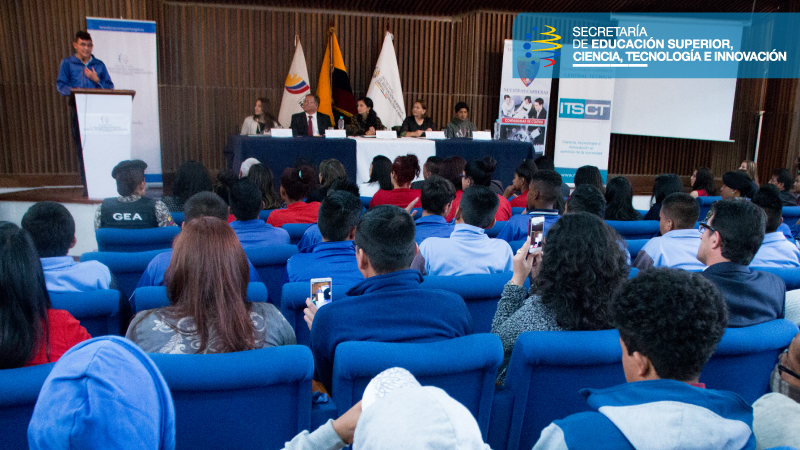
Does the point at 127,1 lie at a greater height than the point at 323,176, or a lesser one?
greater

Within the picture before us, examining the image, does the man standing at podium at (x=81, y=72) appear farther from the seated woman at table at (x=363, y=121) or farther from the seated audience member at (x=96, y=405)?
the seated audience member at (x=96, y=405)

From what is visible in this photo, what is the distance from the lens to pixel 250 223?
9.62ft

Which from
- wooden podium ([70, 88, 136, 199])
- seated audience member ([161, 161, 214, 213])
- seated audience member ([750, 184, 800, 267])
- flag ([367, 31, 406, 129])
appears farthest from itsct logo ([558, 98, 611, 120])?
seated audience member ([161, 161, 214, 213])

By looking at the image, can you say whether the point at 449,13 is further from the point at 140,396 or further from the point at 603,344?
the point at 140,396

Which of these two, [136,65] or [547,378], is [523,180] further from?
[136,65]

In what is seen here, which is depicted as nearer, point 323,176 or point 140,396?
point 140,396

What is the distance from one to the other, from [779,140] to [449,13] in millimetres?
5859

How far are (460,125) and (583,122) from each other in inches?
89.9

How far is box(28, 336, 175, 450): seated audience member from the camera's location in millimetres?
629

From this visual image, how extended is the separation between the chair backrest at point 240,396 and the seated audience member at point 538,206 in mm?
2011

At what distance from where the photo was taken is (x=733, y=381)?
164 centimetres

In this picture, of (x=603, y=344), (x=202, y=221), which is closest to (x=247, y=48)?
Result: (x=202, y=221)

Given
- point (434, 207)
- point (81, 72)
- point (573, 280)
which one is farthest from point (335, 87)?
point (573, 280)

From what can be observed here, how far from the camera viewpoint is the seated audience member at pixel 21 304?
49.6 inches
